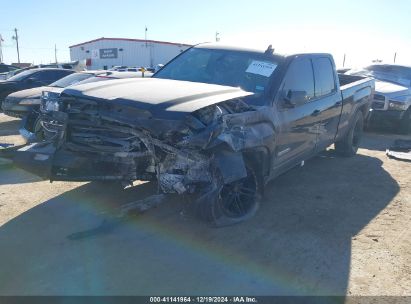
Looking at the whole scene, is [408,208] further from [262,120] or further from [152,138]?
[152,138]

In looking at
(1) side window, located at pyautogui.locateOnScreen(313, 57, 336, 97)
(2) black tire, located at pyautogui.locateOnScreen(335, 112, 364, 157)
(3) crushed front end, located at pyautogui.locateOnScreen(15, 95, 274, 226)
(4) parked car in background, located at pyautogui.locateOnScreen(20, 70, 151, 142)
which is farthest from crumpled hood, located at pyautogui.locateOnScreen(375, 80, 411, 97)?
(3) crushed front end, located at pyautogui.locateOnScreen(15, 95, 274, 226)

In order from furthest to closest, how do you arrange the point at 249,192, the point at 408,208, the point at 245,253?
the point at 408,208 → the point at 249,192 → the point at 245,253

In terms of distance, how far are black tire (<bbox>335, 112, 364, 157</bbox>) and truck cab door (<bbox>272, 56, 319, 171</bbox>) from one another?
199 centimetres

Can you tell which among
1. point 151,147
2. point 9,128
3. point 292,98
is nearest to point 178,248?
point 151,147

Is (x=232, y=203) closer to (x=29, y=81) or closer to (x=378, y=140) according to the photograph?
(x=378, y=140)

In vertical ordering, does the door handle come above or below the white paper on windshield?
below

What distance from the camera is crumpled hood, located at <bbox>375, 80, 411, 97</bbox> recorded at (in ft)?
32.8

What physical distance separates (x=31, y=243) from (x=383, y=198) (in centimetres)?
425

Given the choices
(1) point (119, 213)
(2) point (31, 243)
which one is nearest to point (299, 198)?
(1) point (119, 213)

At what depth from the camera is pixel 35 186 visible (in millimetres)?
5254

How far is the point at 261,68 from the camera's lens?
4.71 meters

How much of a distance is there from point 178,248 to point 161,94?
1468 millimetres

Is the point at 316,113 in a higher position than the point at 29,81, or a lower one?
higher

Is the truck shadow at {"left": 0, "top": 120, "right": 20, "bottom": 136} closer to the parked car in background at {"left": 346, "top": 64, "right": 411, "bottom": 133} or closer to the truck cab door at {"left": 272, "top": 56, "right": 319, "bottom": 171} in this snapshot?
the truck cab door at {"left": 272, "top": 56, "right": 319, "bottom": 171}
